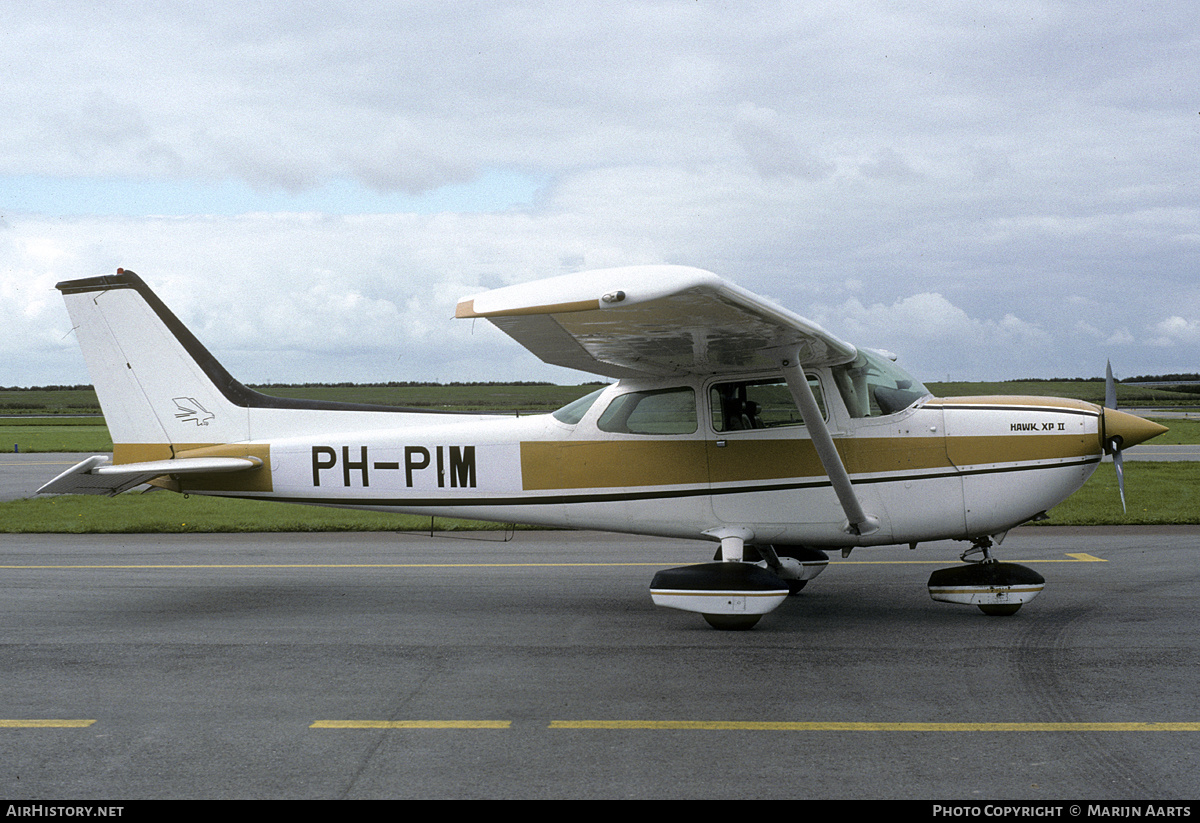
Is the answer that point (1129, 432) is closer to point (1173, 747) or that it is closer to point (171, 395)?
point (1173, 747)

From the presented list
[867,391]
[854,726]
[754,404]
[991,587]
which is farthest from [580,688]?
[991,587]

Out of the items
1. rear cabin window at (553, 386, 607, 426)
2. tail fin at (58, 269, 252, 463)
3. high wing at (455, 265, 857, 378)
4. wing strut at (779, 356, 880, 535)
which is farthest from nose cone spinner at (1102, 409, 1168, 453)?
tail fin at (58, 269, 252, 463)

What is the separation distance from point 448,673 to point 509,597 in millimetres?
2579

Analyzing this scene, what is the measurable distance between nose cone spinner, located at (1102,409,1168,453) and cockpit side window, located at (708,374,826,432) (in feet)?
7.28

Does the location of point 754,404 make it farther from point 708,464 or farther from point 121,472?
point 121,472

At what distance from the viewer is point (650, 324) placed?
20.0ft

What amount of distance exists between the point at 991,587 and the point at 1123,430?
162 centimetres

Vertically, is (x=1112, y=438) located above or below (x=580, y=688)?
above

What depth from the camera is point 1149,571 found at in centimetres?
927

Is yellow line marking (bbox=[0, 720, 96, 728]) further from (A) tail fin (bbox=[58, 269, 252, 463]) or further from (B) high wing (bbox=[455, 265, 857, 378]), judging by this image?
(A) tail fin (bbox=[58, 269, 252, 463])

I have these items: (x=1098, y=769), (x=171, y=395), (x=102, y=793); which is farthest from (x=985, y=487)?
(x=171, y=395)

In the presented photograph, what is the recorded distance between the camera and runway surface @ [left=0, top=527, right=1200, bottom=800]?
165 inches

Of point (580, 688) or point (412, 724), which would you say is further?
point (580, 688)

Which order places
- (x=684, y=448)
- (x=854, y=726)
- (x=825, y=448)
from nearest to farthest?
(x=854, y=726), (x=825, y=448), (x=684, y=448)
